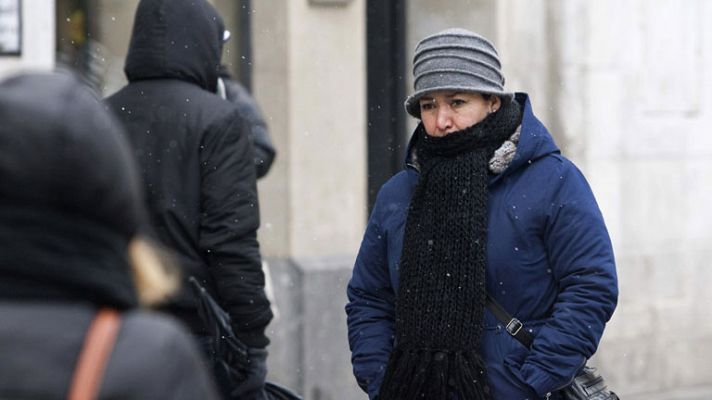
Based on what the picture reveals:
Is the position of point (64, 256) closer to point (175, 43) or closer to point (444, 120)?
point (444, 120)

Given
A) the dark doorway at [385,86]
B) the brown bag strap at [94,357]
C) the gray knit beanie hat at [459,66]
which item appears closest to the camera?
the brown bag strap at [94,357]

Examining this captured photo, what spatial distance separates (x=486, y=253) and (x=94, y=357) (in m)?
2.45

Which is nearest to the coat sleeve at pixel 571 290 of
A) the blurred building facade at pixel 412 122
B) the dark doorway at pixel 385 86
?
the blurred building facade at pixel 412 122

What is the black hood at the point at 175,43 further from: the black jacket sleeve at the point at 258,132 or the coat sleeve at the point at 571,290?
the coat sleeve at the point at 571,290

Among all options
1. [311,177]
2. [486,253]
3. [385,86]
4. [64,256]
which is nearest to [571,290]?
[486,253]

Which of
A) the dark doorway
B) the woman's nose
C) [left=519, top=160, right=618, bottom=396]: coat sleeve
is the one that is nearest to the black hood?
the woman's nose

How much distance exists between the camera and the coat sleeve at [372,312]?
4633 millimetres

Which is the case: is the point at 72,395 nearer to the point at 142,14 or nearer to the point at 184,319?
the point at 184,319

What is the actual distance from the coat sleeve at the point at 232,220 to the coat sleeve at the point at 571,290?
124 centimetres

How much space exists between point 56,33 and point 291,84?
1319 millimetres

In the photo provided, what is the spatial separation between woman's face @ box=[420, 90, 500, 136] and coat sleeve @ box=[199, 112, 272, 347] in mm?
855

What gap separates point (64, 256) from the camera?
2.04 m

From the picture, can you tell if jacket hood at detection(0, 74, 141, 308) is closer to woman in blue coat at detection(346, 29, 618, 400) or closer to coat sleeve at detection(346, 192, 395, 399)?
woman in blue coat at detection(346, 29, 618, 400)

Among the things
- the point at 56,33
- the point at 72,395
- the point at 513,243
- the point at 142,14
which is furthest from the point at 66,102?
the point at 56,33
